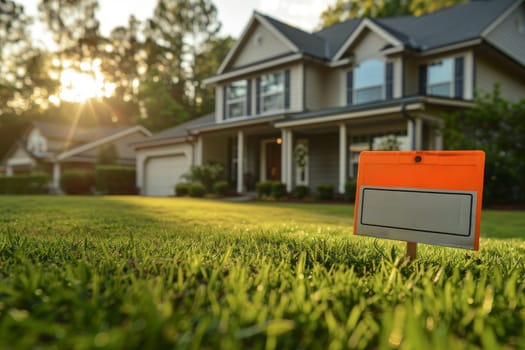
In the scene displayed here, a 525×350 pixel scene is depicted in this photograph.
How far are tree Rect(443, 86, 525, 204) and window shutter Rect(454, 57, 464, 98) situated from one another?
1688mm

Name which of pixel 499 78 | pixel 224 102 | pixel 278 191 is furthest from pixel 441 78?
pixel 224 102

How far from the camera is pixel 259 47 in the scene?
56.3 feet

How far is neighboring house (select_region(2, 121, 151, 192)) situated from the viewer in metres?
27.7

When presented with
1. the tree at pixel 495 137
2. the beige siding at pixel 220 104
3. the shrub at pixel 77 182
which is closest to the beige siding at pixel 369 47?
the tree at pixel 495 137

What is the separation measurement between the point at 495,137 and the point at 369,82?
462 centimetres

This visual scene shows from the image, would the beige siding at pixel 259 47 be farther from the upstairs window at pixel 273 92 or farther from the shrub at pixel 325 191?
the shrub at pixel 325 191

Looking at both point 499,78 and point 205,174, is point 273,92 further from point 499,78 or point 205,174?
point 499,78

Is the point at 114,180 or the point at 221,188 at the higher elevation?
the point at 114,180

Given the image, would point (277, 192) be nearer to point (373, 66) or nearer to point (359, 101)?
point (359, 101)

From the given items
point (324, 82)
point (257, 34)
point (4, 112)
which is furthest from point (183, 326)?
point (4, 112)

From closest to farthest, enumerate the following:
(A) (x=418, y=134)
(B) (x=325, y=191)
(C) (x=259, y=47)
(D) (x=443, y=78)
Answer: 1. (A) (x=418, y=134)
2. (B) (x=325, y=191)
3. (D) (x=443, y=78)
4. (C) (x=259, y=47)

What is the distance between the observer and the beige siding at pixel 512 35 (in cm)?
A: 1401

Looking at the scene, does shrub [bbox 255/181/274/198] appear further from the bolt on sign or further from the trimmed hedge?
the trimmed hedge

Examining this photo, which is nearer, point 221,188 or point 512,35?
point 512,35
